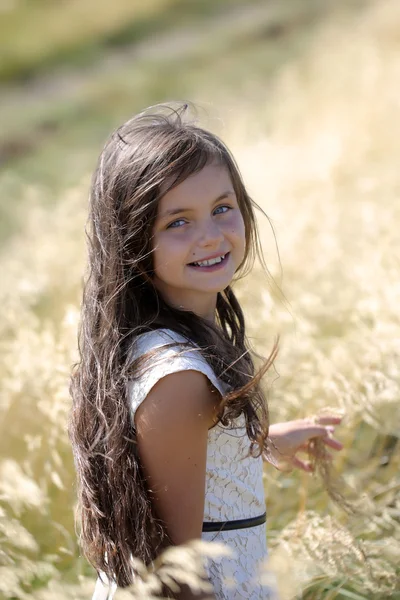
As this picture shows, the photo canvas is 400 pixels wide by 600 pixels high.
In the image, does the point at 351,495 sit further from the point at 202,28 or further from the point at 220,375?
the point at 202,28

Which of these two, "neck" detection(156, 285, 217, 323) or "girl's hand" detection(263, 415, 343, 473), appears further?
"girl's hand" detection(263, 415, 343, 473)

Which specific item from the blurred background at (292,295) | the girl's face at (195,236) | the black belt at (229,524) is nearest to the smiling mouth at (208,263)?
the girl's face at (195,236)

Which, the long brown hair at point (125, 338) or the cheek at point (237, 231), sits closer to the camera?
the long brown hair at point (125, 338)

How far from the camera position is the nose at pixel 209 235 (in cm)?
188

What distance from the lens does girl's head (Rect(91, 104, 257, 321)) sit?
188 centimetres

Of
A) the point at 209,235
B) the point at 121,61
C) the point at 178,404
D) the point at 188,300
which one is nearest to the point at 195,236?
the point at 209,235

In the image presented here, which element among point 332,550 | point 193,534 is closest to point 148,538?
point 193,534

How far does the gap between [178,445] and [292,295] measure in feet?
5.86

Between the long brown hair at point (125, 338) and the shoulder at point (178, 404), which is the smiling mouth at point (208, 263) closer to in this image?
the long brown hair at point (125, 338)

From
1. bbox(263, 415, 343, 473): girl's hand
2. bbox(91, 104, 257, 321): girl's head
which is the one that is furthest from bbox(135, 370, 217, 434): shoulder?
bbox(263, 415, 343, 473): girl's hand

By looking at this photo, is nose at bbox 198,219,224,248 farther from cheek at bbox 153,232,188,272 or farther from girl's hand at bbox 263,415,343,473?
girl's hand at bbox 263,415,343,473

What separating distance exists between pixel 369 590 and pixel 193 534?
0.53m

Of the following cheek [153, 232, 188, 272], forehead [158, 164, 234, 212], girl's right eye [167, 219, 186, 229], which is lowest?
cheek [153, 232, 188, 272]

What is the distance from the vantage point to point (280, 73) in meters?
10.2
